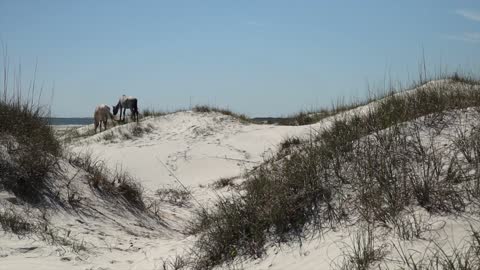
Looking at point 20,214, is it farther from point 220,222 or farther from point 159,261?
point 220,222

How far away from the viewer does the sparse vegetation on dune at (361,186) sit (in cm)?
408

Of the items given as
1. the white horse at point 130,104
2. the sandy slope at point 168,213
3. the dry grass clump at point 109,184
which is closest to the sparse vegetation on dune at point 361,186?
the sandy slope at point 168,213

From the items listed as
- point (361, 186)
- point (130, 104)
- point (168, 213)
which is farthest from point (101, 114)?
point (361, 186)

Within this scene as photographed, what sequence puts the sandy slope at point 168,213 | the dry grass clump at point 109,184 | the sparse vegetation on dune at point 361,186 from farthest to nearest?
the dry grass clump at point 109,184 < the sandy slope at point 168,213 < the sparse vegetation on dune at point 361,186

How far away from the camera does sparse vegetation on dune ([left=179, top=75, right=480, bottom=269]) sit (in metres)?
4.08

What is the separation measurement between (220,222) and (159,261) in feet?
2.56

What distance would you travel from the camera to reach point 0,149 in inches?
255

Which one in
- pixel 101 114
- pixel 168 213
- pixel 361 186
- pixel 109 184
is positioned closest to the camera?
pixel 361 186

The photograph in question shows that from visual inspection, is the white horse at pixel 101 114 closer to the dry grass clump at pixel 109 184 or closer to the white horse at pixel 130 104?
the white horse at pixel 130 104

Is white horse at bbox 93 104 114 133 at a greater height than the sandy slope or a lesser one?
greater

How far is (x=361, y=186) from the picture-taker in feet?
15.0

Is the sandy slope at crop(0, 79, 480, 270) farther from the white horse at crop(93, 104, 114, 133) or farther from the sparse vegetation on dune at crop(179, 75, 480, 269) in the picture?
the white horse at crop(93, 104, 114, 133)

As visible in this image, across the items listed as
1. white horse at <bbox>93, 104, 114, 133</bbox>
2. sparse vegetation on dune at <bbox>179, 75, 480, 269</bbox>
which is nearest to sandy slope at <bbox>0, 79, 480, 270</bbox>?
sparse vegetation on dune at <bbox>179, 75, 480, 269</bbox>

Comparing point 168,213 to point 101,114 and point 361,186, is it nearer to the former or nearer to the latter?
point 361,186
